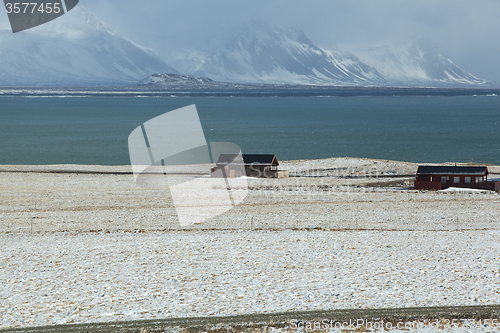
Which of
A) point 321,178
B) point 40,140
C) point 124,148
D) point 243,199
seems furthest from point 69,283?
point 40,140

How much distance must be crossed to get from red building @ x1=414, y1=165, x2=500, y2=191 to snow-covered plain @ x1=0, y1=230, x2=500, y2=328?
668 inches

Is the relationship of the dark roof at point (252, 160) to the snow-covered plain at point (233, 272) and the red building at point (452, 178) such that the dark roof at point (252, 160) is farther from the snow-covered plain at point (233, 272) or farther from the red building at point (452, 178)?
the snow-covered plain at point (233, 272)

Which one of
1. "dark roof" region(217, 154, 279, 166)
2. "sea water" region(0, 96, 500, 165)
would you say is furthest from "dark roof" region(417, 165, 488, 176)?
"sea water" region(0, 96, 500, 165)

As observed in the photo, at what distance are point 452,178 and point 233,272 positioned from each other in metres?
26.6

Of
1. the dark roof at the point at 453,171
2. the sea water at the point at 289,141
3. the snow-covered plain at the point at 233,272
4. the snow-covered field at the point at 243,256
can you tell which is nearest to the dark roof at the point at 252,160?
the snow-covered field at the point at 243,256

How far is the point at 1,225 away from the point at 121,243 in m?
7.71

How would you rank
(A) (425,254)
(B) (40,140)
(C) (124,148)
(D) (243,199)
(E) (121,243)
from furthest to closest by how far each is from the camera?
(B) (40,140)
(C) (124,148)
(D) (243,199)
(E) (121,243)
(A) (425,254)

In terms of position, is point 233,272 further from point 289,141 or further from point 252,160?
point 289,141

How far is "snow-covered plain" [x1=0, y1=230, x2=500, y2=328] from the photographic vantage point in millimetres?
14766

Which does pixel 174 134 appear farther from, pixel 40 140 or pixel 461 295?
pixel 461 295

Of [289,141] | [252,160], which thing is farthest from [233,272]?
[289,141]

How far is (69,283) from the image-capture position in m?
16.8

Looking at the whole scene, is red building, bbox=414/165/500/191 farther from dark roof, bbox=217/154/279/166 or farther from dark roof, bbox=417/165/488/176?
dark roof, bbox=217/154/279/166

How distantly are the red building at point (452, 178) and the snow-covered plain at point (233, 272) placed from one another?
16979mm
